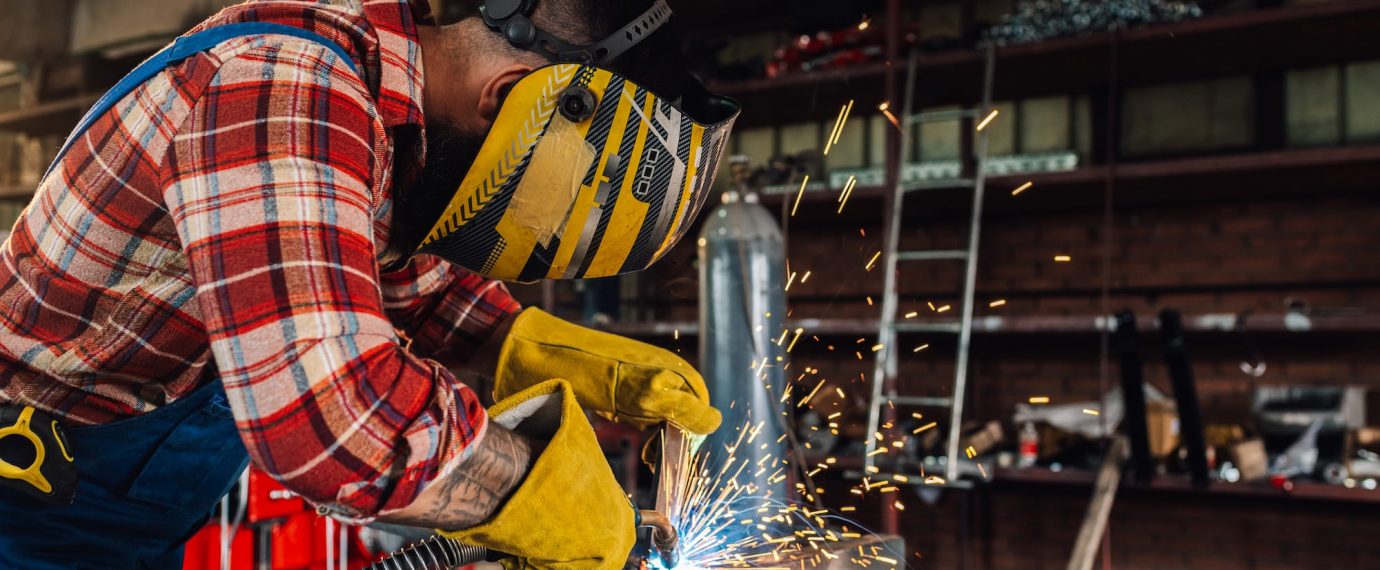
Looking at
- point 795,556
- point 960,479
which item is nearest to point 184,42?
point 795,556

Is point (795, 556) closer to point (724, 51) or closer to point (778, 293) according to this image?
point (778, 293)

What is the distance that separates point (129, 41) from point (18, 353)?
5.57m

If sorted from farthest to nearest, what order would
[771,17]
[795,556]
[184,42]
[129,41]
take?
1. [129,41]
2. [771,17]
3. [795,556]
4. [184,42]

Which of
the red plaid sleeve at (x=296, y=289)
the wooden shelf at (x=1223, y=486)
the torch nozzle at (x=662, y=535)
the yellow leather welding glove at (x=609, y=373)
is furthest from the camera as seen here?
the wooden shelf at (x=1223, y=486)

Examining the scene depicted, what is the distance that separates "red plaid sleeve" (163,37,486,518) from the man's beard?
8.1 inches

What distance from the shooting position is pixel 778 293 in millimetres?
2609

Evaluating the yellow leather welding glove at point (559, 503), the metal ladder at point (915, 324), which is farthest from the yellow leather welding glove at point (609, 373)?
the metal ladder at point (915, 324)

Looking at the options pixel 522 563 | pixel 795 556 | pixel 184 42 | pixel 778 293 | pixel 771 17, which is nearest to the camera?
pixel 184 42

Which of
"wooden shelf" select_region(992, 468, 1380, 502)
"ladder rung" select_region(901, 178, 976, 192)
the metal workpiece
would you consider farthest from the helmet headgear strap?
"wooden shelf" select_region(992, 468, 1380, 502)

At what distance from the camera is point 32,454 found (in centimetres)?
102

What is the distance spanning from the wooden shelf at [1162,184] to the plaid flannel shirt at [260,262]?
11.1ft

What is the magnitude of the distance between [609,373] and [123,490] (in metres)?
0.58

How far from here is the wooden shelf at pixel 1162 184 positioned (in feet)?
12.2

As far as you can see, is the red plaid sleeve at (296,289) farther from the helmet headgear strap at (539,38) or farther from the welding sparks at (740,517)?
the welding sparks at (740,517)
